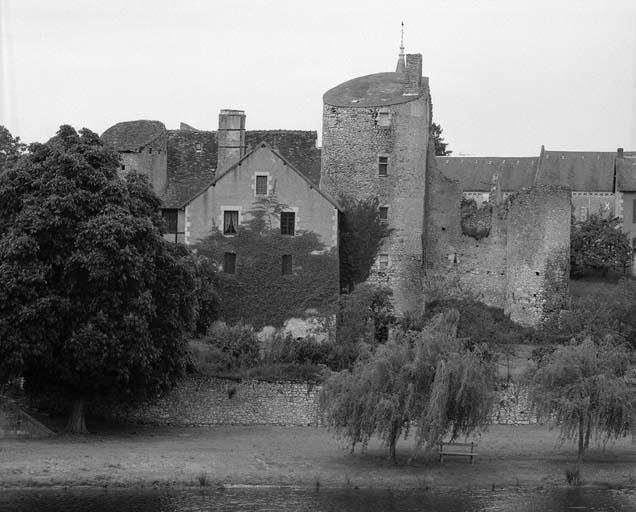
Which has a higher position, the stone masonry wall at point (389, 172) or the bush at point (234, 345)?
the stone masonry wall at point (389, 172)

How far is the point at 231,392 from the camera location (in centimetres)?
5300

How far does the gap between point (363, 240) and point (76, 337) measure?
60.4ft

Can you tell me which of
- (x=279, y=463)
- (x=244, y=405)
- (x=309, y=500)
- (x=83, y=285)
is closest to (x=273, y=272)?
(x=244, y=405)

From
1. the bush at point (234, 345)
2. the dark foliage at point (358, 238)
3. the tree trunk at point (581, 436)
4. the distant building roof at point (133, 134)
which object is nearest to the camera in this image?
the tree trunk at point (581, 436)

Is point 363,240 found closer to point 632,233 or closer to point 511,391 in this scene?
point 511,391

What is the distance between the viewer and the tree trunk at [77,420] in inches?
1943

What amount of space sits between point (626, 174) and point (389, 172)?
66.3 ft

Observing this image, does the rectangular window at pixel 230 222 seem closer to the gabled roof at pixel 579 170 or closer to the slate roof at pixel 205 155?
the slate roof at pixel 205 155

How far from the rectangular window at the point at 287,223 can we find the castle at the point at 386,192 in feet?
0.17

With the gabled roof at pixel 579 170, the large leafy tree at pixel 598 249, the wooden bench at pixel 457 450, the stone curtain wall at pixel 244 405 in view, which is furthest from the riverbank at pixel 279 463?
the gabled roof at pixel 579 170

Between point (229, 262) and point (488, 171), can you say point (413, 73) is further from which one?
point (488, 171)

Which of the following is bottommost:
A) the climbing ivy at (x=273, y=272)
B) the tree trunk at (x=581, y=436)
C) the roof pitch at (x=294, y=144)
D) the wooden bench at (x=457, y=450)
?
the wooden bench at (x=457, y=450)

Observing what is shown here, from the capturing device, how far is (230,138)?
65.9 metres

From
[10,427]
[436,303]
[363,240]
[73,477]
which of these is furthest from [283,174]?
[73,477]
